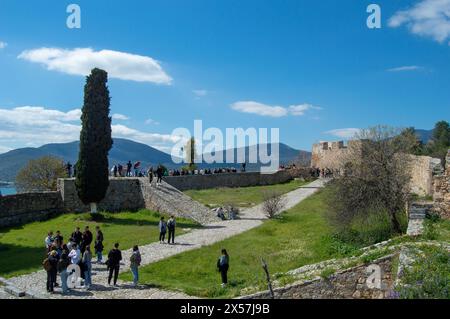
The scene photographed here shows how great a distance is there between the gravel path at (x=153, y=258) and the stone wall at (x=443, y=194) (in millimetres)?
10557

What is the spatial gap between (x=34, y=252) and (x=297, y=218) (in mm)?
15571

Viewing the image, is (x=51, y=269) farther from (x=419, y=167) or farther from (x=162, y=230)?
(x=419, y=167)

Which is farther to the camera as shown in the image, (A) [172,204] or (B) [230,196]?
(B) [230,196]

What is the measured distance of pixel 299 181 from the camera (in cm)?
5631

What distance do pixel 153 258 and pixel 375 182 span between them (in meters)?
10.7

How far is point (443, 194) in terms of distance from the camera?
19141 millimetres

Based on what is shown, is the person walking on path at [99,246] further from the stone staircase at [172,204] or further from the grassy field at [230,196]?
the grassy field at [230,196]

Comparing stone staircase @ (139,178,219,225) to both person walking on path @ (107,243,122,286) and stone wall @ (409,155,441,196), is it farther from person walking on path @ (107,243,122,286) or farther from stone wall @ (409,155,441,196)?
person walking on path @ (107,243,122,286)

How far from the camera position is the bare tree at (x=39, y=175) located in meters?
47.6

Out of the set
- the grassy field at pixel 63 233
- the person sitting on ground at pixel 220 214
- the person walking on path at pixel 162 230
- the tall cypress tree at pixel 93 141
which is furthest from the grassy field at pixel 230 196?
the person walking on path at pixel 162 230

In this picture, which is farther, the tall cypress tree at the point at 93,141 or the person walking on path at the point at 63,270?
the tall cypress tree at the point at 93,141

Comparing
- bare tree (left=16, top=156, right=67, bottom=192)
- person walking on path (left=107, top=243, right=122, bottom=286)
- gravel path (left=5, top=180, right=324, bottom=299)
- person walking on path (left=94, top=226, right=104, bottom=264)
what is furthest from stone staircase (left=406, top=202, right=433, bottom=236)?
bare tree (left=16, top=156, right=67, bottom=192)

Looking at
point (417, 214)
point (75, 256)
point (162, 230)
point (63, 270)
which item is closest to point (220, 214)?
point (162, 230)

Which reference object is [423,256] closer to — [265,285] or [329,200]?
[265,285]
